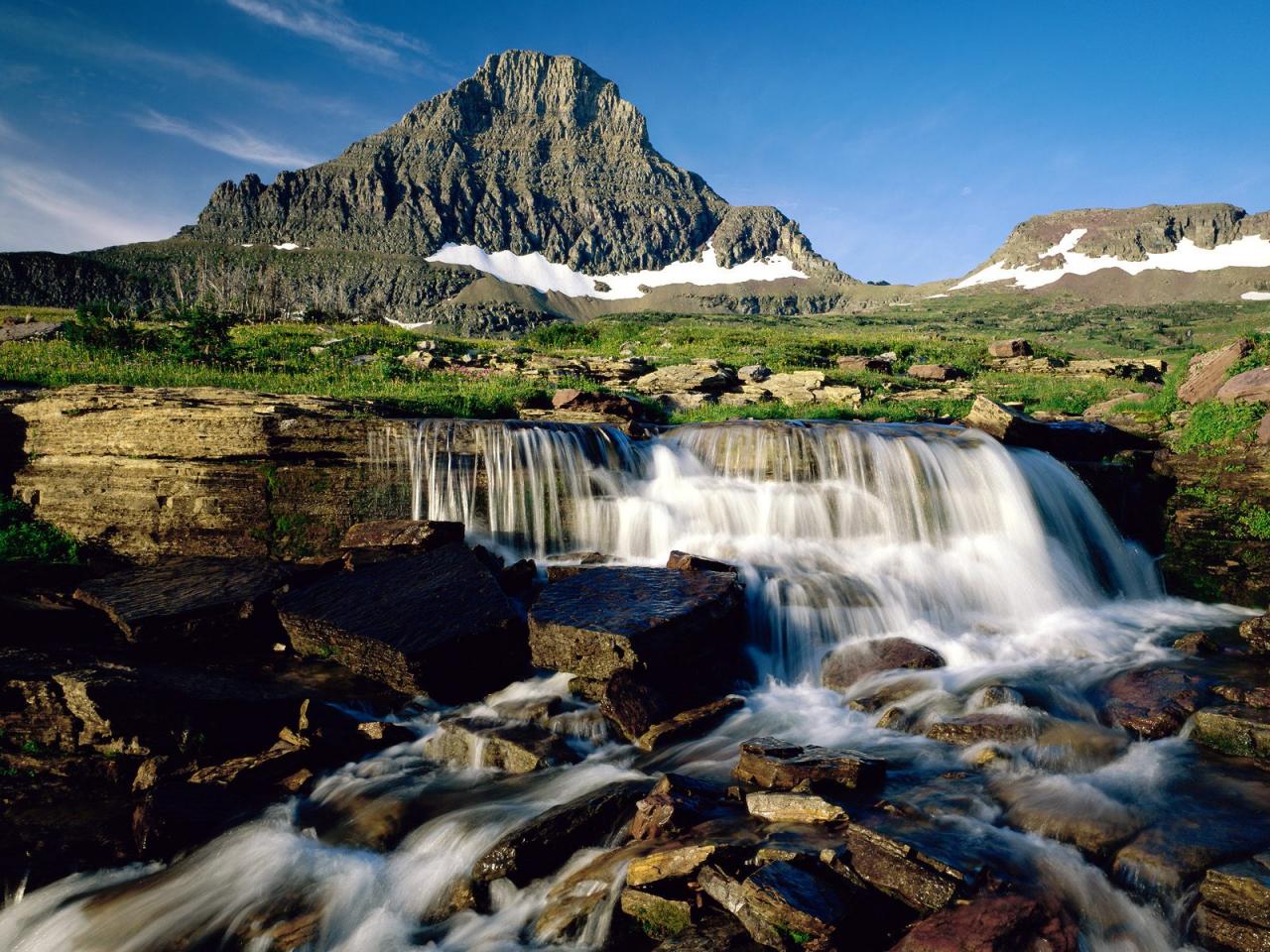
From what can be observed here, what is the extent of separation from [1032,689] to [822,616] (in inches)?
121

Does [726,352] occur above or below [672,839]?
above

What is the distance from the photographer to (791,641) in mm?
11102

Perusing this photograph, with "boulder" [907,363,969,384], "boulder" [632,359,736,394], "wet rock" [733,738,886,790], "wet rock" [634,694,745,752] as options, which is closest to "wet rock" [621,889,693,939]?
"wet rock" [733,738,886,790]

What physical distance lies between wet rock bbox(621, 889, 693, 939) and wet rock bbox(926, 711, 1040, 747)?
167 inches

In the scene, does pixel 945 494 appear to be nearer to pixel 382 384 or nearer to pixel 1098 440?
pixel 1098 440

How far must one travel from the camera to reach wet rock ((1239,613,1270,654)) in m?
10.1

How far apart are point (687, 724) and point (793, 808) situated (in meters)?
2.67

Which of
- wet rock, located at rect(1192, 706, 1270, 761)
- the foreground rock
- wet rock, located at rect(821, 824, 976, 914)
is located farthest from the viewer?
wet rock, located at rect(1192, 706, 1270, 761)

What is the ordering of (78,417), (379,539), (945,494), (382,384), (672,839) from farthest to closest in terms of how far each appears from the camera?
(382,384)
(945,494)
(78,417)
(379,539)
(672,839)

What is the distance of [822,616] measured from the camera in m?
11.4

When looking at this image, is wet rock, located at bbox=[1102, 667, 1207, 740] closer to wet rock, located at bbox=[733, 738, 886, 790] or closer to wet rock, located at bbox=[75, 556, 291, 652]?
wet rock, located at bbox=[733, 738, 886, 790]

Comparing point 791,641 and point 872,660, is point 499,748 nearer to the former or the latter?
point 791,641

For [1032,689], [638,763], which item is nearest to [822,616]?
[1032,689]

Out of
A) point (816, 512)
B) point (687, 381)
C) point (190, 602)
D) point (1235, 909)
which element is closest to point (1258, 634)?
point (816, 512)
